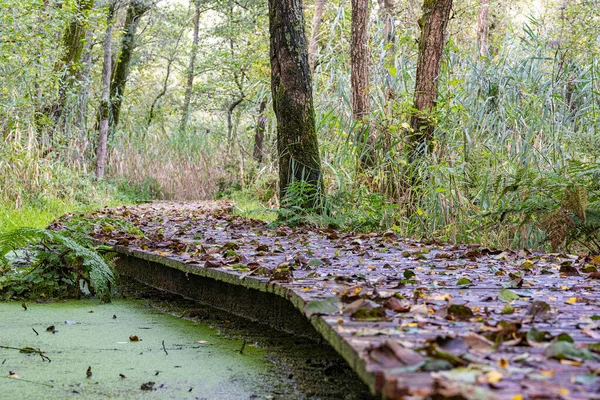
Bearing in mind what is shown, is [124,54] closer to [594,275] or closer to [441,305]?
[594,275]

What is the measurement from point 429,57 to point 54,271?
3.39 meters

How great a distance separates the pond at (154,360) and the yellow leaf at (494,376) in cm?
86

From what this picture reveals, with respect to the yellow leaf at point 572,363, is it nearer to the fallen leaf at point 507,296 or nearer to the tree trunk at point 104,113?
the fallen leaf at point 507,296

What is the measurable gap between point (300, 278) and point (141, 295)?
1.59 metres

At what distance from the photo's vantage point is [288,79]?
5398 mm

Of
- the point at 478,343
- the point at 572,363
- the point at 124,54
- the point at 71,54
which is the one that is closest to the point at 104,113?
the point at 71,54

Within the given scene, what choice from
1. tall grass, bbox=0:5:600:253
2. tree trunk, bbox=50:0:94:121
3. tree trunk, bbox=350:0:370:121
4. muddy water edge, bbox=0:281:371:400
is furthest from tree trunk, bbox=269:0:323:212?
tree trunk, bbox=50:0:94:121

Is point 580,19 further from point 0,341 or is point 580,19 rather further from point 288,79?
point 0,341

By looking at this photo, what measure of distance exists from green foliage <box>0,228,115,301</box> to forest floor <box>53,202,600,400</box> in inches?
13.3

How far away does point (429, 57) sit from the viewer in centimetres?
554

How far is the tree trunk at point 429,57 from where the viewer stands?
5473 mm

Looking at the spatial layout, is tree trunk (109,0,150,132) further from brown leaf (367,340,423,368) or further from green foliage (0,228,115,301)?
brown leaf (367,340,423,368)

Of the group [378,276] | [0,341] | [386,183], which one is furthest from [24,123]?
[378,276]

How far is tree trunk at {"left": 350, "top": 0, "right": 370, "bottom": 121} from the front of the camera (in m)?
6.20
